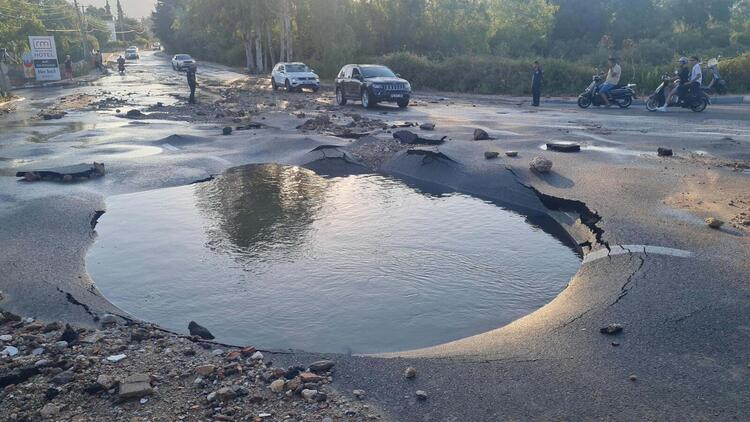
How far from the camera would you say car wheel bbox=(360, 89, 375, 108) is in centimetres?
2561

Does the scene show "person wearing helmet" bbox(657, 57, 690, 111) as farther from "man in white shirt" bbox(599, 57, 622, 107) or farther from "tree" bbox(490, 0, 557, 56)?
"tree" bbox(490, 0, 557, 56)

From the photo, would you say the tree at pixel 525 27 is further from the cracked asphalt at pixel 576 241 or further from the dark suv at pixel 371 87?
the cracked asphalt at pixel 576 241

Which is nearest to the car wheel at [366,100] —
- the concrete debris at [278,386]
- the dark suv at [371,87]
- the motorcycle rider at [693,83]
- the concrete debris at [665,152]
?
the dark suv at [371,87]

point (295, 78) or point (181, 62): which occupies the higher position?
point (181, 62)

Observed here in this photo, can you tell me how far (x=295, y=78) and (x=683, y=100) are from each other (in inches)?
863

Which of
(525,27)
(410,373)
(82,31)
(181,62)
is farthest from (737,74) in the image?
(82,31)

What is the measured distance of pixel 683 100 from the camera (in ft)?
68.0

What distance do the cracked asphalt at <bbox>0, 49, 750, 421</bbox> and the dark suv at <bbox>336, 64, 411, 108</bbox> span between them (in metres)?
7.42

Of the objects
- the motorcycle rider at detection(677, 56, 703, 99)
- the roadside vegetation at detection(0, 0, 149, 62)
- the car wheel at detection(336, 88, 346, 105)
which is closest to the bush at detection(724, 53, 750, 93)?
the motorcycle rider at detection(677, 56, 703, 99)

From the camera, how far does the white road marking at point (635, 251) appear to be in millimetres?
7000

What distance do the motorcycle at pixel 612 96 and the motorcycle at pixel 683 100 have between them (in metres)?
0.98

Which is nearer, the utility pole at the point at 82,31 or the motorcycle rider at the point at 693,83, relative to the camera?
the motorcycle rider at the point at 693,83

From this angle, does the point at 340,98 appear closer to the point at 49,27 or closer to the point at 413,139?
the point at 413,139

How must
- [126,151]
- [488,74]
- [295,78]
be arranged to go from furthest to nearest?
[295,78] < [488,74] < [126,151]
